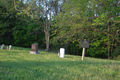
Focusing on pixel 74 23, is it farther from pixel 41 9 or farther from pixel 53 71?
pixel 53 71

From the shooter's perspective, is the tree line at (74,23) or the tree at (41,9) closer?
the tree line at (74,23)

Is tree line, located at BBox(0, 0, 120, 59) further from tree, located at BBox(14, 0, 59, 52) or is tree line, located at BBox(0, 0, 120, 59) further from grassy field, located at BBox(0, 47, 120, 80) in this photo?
grassy field, located at BBox(0, 47, 120, 80)

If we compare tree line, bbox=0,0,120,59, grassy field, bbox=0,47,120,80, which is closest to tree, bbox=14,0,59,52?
tree line, bbox=0,0,120,59

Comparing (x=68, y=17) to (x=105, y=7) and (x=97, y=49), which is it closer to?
(x=105, y=7)

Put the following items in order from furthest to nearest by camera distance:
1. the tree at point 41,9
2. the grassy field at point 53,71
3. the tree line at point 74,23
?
the tree at point 41,9 < the tree line at point 74,23 < the grassy field at point 53,71

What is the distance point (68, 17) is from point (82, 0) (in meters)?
3.42

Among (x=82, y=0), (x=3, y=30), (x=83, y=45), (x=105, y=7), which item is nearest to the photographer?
(x=83, y=45)

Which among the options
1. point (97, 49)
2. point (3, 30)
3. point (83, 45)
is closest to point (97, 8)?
point (83, 45)

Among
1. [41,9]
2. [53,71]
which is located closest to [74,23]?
[41,9]

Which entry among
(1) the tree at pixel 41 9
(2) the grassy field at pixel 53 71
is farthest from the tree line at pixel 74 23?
(2) the grassy field at pixel 53 71

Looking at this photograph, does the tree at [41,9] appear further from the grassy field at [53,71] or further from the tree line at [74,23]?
the grassy field at [53,71]

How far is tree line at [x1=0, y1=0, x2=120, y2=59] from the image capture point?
16453 millimetres

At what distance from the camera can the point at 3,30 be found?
33.1 meters

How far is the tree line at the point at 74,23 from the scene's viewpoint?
16.5 m
